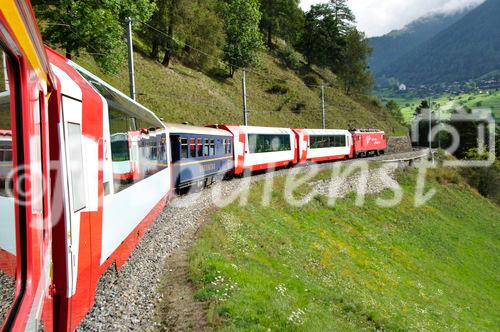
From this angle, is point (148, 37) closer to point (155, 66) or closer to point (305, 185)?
point (155, 66)

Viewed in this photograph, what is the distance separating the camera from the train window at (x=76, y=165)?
5168 millimetres

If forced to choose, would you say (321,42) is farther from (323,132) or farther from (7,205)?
(7,205)

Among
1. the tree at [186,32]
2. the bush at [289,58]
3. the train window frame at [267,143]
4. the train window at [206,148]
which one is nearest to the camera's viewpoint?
the train window at [206,148]

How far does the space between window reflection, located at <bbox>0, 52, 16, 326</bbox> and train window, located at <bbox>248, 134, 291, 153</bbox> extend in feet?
81.7

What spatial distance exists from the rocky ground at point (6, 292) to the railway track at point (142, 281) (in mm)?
4633

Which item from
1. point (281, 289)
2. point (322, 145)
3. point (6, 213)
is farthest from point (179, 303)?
point (322, 145)

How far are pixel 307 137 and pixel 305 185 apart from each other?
260 inches

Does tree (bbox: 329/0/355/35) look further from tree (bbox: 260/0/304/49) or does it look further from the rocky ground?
the rocky ground

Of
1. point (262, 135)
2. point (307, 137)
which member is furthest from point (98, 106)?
point (307, 137)

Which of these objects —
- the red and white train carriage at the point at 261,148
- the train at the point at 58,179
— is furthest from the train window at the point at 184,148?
the red and white train carriage at the point at 261,148

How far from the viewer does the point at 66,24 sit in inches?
912

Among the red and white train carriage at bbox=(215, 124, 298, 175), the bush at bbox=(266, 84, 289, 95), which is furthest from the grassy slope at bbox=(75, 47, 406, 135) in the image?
the red and white train carriage at bbox=(215, 124, 298, 175)

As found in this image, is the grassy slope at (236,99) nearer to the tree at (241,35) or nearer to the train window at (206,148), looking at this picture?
the tree at (241,35)

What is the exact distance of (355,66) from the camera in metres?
96.5
